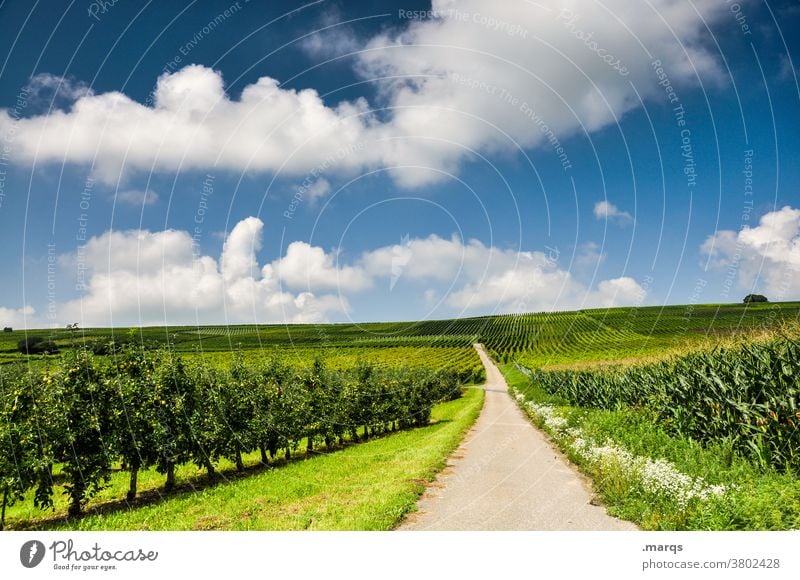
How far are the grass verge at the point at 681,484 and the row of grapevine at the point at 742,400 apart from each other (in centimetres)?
60

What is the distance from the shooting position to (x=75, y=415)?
12.7m

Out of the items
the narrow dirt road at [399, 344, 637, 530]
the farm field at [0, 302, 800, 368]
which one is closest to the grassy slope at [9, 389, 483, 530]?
the narrow dirt road at [399, 344, 637, 530]

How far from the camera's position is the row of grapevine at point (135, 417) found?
1180cm

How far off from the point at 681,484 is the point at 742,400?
18.5 feet

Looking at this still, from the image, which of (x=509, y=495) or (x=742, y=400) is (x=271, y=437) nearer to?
(x=509, y=495)

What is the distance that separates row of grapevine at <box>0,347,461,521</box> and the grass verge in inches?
507

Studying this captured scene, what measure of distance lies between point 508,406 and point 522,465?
2825cm

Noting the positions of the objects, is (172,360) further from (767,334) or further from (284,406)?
(767,334)

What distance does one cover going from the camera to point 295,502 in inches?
464
